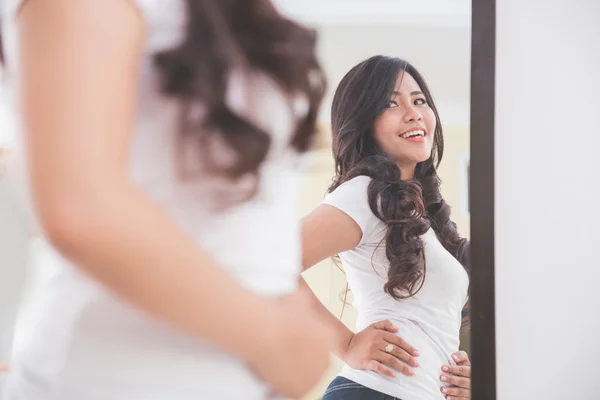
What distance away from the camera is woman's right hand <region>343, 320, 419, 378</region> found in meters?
1.05

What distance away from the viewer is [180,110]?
467mm

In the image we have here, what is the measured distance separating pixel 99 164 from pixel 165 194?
0.09 m

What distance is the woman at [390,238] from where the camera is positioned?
1058 millimetres

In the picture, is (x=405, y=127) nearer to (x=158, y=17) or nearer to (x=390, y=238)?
(x=390, y=238)

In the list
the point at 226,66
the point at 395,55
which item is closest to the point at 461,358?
the point at 395,55

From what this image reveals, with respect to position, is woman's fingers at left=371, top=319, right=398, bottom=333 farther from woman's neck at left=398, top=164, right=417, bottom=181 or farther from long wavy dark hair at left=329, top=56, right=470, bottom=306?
woman's neck at left=398, top=164, right=417, bottom=181

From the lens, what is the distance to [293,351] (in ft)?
1.57

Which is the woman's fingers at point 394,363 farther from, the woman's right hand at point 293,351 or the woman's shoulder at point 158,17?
the woman's shoulder at point 158,17
